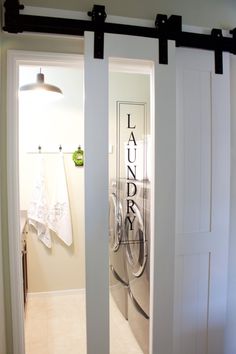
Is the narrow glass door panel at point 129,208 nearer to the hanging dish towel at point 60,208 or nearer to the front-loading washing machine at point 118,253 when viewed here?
the front-loading washing machine at point 118,253

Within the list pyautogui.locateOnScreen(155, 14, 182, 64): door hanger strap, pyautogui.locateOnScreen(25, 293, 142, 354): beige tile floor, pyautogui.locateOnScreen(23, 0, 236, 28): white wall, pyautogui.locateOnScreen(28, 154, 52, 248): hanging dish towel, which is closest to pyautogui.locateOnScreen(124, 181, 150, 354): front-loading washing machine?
pyautogui.locateOnScreen(25, 293, 142, 354): beige tile floor

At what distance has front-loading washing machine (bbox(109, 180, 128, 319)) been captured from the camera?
6.37 feet

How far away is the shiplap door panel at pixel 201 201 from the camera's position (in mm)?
1579

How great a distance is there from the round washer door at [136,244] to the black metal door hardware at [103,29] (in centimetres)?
107

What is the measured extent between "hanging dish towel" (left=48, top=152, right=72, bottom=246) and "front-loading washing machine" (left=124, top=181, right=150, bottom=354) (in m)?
1.10

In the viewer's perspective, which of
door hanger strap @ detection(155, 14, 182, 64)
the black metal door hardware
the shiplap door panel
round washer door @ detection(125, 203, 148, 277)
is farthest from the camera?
round washer door @ detection(125, 203, 148, 277)

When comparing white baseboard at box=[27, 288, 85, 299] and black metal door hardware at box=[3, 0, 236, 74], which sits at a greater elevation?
black metal door hardware at box=[3, 0, 236, 74]

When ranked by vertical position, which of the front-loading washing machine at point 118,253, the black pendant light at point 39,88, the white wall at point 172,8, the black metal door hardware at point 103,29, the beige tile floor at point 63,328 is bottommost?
the beige tile floor at point 63,328

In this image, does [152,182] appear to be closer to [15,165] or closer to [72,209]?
[15,165]

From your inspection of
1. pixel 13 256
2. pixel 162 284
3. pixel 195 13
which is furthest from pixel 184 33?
pixel 13 256

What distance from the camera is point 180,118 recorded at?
157 cm

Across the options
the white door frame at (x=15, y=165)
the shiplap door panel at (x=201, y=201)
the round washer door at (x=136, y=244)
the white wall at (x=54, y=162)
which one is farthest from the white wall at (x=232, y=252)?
the white wall at (x=54, y=162)

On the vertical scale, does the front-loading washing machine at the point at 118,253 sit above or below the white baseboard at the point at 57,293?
above

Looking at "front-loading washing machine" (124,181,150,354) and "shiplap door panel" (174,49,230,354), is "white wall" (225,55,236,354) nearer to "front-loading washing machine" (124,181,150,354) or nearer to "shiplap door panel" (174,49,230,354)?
"shiplap door panel" (174,49,230,354)
